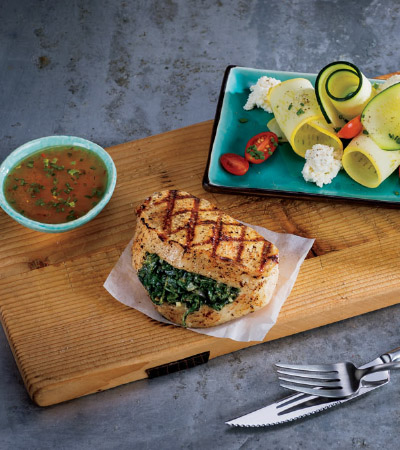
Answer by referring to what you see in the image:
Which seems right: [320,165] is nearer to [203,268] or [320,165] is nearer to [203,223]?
[203,223]

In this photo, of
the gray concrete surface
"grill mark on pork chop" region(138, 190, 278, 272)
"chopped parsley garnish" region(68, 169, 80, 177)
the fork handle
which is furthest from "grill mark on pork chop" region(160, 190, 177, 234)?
the fork handle

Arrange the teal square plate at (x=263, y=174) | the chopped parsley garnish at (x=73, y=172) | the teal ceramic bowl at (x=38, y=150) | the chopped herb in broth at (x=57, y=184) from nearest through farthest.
→ the teal ceramic bowl at (x=38, y=150)
the chopped herb in broth at (x=57, y=184)
the chopped parsley garnish at (x=73, y=172)
the teal square plate at (x=263, y=174)

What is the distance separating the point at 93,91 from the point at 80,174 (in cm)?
226

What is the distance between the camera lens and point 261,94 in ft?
18.2

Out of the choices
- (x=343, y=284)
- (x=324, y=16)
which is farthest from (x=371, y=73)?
(x=343, y=284)

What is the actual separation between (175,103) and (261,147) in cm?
192

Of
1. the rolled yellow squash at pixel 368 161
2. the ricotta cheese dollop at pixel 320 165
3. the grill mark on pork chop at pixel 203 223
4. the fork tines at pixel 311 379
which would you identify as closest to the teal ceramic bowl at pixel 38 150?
the grill mark on pork chop at pixel 203 223

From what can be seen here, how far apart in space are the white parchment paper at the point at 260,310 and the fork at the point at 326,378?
14.4 inches

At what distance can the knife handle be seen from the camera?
4488 millimetres

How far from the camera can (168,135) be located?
554cm

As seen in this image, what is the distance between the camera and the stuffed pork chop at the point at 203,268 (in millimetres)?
4320

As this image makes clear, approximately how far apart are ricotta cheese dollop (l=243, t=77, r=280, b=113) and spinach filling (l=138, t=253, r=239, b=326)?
1909 millimetres

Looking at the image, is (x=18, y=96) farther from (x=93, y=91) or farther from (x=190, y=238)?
(x=190, y=238)

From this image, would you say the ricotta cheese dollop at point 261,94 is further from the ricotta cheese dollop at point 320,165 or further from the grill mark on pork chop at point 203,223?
the grill mark on pork chop at point 203,223
